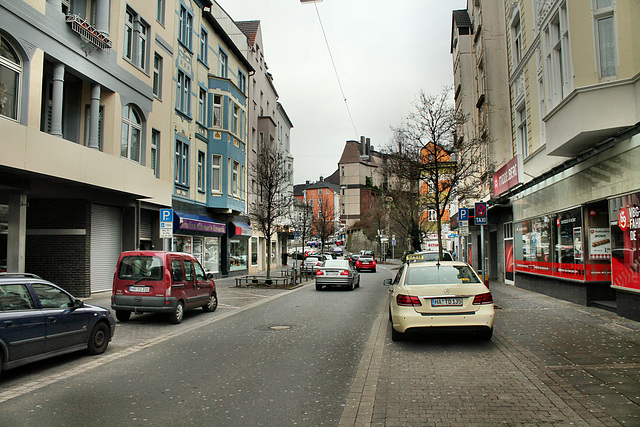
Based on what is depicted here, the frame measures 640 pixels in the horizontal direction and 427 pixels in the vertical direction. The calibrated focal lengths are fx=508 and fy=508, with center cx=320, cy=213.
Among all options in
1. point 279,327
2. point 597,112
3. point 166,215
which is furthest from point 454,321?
point 166,215

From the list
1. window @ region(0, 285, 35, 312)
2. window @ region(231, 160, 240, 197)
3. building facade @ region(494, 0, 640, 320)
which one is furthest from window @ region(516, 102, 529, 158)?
window @ region(0, 285, 35, 312)

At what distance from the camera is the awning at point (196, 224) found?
23.5m

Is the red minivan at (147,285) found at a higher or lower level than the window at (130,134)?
lower

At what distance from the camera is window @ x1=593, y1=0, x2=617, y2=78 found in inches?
461

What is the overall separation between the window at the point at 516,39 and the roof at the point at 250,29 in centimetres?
2359

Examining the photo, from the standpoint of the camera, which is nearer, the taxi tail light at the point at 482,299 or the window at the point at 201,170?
the taxi tail light at the point at 482,299

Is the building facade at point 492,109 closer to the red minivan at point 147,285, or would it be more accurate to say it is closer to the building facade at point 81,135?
the building facade at point 81,135

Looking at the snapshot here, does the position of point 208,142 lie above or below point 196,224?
above

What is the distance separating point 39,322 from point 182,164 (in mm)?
19228

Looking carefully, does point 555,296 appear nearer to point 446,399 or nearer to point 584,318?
point 584,318

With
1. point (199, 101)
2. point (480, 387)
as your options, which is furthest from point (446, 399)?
point (199, 101)

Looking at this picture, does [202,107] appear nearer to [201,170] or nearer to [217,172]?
[201,170]

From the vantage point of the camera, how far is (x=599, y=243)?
13.0m

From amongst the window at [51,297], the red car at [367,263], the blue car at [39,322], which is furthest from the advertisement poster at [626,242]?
the red car at [367,263]
